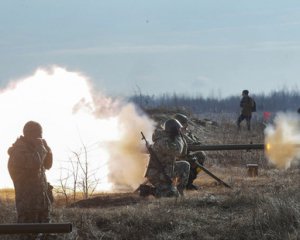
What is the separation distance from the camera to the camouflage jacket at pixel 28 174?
11.7 metres

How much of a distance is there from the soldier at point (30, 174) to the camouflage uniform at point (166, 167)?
443 cm

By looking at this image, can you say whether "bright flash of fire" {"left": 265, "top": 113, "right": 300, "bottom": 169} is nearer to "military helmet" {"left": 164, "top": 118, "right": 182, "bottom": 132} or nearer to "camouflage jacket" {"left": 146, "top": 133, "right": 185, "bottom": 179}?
"camouflage jacket" {"left": 146, "top": 133, "right": 185, "bottom": 179}

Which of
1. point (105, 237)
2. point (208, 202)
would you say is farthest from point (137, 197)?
point (105, 237)

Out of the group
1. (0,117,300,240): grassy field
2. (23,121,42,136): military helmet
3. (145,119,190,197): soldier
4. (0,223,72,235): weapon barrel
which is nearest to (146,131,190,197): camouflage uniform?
(145,119,190,197): soldier

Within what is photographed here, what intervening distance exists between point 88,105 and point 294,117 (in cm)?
792

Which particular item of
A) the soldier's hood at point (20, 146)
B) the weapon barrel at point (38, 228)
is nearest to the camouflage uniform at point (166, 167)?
the soldier's hood at point (20, 146)

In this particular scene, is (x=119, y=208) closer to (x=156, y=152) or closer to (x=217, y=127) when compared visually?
(x=156, y=152)

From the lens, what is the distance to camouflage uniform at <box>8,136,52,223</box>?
1168cm

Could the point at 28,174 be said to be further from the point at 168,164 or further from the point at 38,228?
the point at 168,164

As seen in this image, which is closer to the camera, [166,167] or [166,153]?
[166,153]

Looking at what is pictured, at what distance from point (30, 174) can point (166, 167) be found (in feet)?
16.5

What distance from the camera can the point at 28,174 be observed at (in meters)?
11.8

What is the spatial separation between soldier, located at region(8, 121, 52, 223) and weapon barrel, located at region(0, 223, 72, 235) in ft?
13.4

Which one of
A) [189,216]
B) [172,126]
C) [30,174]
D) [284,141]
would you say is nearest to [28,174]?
[30,174]
